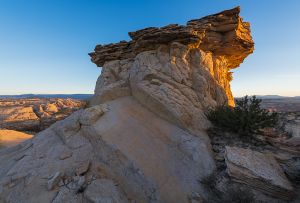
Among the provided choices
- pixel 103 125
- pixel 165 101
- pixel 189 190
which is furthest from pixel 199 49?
pixel 189 190

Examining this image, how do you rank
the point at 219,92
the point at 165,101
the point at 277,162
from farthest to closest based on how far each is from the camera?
the point at 219,92, the point at 165,101, the point at 277,162

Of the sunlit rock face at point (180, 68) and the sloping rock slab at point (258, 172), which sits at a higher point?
the sunlit rock face at point (180, 68)

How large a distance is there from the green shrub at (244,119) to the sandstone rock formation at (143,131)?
0.74 metres

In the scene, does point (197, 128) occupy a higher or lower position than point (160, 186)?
higher

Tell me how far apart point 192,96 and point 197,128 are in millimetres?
1828

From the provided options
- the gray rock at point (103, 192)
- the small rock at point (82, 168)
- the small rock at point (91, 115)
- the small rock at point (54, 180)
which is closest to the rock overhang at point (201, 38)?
the small rock at point (91, 115)

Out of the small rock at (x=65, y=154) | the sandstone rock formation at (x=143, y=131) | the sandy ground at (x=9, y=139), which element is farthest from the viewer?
the sandy ground at (x=9, y=139)

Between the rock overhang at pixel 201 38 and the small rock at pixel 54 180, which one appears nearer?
the small rock at pixel 54 180

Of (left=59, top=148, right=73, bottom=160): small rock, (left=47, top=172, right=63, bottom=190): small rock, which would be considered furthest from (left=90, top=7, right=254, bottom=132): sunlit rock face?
(left=47, top=172, right=63, bottom=190): small rock

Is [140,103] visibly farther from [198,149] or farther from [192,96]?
[198,149]

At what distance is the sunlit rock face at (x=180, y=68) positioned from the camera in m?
10.7

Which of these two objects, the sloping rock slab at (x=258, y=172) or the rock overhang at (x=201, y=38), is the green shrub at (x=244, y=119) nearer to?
the sloping rock slab at (x=258, y=172)

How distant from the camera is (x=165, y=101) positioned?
34.6 feet

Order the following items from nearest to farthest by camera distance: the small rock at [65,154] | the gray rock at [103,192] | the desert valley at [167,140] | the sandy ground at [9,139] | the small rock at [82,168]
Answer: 1. the gray rock at [103,192]
2. the desert valley at [167,140]
3. the small rock at [82,168]
4. the small rock at [65,154]
5. the sandy ground at [9,139]
